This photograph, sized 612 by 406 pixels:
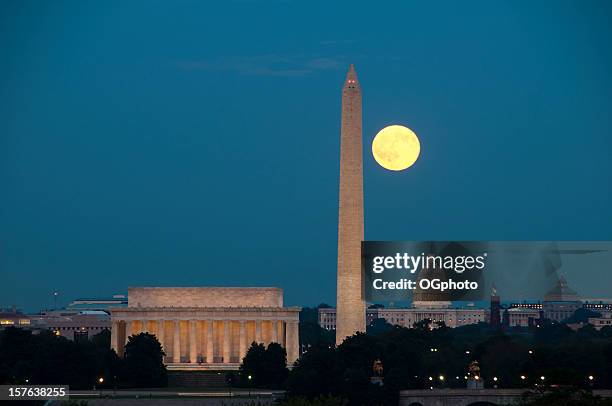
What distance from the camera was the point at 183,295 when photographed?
19988cm

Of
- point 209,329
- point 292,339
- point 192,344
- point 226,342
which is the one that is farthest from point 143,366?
point 292,339

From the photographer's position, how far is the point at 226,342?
195 meters

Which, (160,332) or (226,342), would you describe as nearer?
(226,342)

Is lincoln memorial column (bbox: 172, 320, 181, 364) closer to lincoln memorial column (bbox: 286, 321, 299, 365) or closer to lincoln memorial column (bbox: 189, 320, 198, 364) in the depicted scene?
lincoln memorial column (bbox: 189, 320, 198, 364)

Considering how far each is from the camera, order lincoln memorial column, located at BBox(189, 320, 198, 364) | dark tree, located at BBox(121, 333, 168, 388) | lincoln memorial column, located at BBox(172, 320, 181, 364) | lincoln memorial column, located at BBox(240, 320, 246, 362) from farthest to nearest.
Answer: lincoln memorial column, located at BBox(240, 320, 246, 362), lincoln memorial column, located at BBox(189, 320, 198, 364), lincoln memorial column, located at BBox(172, 320, 181, 364), dark tree, located at BBox(121, 333, 168, 388)

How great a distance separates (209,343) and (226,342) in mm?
1886

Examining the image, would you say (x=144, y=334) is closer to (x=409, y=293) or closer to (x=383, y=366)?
(x=383, y=366)

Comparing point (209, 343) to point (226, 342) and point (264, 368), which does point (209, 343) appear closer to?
point (226, 342)

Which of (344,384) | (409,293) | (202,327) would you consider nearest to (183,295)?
(202,327)

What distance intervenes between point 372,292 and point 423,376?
3814 centimetres

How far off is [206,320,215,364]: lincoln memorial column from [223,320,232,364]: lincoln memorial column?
1306mm

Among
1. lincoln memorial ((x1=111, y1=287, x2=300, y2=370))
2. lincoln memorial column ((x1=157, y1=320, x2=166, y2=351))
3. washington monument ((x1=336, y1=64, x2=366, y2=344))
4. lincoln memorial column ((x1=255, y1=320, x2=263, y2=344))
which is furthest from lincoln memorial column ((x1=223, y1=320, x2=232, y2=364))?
washington monument ((x1=336, y1=64, x2=366, y2=344))

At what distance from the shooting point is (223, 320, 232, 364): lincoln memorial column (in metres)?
194

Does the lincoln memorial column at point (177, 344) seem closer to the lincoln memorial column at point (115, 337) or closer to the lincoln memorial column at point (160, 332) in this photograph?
the lincoln memorial column at point (160, 332)
